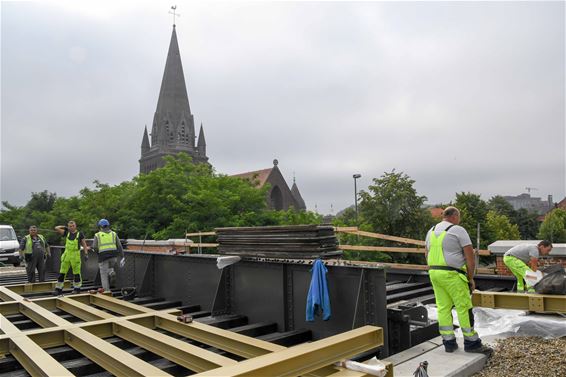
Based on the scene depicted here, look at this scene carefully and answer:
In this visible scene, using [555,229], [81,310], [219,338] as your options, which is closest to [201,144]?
[555,229]

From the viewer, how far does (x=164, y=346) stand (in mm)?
4691

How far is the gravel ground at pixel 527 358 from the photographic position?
4.29 m

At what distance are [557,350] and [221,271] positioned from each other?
4667 millimetres

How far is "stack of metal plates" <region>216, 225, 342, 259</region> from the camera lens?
546 cm

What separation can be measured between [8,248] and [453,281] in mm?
20625

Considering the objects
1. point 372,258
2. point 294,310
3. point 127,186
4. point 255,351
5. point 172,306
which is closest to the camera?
point 255,351

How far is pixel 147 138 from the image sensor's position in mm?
81000

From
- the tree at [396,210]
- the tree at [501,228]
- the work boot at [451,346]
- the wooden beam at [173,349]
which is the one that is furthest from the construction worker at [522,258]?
the tree at [501,228]

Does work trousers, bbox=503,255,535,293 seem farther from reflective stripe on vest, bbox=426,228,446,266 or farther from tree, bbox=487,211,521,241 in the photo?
tree, bbox=487,211,521,241

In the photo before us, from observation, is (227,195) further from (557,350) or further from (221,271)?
(557,350)

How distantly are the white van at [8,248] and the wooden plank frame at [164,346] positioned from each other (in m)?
14.5

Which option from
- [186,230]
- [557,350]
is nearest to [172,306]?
[557,350]

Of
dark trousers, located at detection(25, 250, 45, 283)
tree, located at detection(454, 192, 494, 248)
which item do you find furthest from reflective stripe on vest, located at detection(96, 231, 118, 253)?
tree, located at detection(454, 192, 494, 248)

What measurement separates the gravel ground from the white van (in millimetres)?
20022
